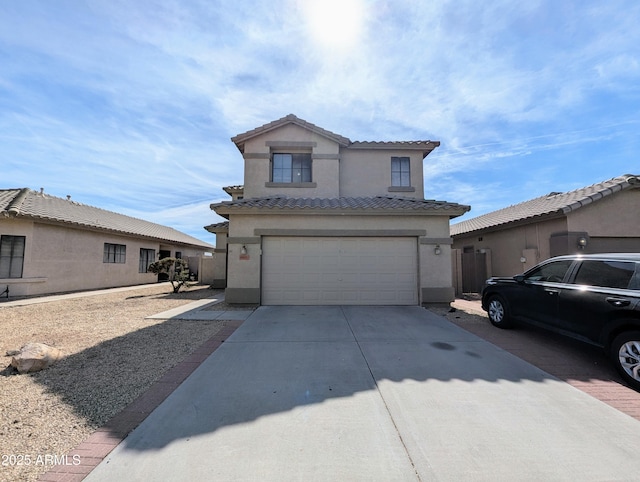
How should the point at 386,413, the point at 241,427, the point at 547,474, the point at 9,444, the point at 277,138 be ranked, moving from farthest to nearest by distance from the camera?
the point at 277,138, the point at 386,413, the point at 241,427, the point at 9,444, the point at 547,474

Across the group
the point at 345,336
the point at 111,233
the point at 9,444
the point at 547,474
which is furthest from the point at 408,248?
the point at 111,233

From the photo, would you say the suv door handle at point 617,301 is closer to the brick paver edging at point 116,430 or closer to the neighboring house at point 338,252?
the neighboring house at point 338,252

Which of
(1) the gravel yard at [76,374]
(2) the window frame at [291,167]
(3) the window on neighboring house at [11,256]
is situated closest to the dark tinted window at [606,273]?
(1) the gravel yard at [76,374]

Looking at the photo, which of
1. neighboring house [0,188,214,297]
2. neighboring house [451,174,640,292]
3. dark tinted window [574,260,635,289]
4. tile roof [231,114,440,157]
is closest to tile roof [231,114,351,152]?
tile roof [231,114,440,157]

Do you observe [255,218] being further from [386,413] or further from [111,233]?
[111,233]

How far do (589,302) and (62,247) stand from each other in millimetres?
19569

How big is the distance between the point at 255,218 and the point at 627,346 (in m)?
9.28

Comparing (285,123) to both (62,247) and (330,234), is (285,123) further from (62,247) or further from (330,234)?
(62,247)

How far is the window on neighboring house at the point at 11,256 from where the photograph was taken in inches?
499

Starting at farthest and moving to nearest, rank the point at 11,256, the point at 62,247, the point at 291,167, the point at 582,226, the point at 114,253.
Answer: the point at 114,253 < the point at 62,247 < the point at 291,167 < the point at 11,256 < the point at 582,226

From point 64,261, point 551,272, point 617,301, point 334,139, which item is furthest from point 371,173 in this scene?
point 64,261

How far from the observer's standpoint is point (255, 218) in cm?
1029

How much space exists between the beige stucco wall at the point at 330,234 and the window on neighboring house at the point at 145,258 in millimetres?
13089

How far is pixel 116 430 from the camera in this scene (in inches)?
124
